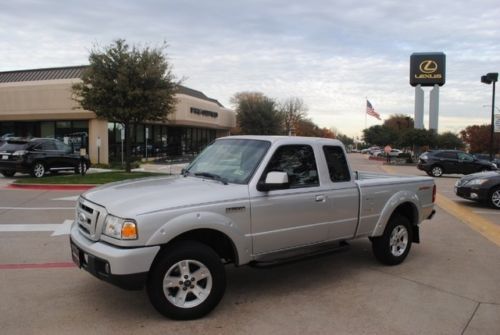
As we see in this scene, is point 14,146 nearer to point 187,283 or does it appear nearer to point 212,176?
point 212,176

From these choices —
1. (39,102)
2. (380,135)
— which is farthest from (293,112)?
(39,102)

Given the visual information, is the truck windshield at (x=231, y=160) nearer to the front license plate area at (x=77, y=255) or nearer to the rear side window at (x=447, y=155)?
the front license plate area at (x=77, y=255)

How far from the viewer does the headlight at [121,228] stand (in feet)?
14.5

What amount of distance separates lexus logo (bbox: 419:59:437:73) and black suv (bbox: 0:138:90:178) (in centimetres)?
5334

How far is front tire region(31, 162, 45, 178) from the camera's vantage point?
19094mm

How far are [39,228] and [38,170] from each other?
1102 cm

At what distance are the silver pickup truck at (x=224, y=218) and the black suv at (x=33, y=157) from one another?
1489 centimetres

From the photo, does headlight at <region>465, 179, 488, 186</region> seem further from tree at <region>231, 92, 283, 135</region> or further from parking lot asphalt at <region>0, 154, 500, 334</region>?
tree at <region>231, 92, 283, 135</region>

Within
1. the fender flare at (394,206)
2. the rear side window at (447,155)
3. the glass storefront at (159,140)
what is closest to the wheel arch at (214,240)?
the fender flare at (394,206)

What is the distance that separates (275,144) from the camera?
569 centimetres

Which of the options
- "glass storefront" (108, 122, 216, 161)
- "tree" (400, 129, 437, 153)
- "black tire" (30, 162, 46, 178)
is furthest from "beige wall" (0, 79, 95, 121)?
"tree" (400, 129, 437, 153)

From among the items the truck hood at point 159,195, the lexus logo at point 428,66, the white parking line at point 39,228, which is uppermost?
the lexus logo at point 428,66

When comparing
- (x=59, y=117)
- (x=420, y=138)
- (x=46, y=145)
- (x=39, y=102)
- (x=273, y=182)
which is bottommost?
(x=273, y=182)

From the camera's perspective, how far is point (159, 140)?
1534 inches
